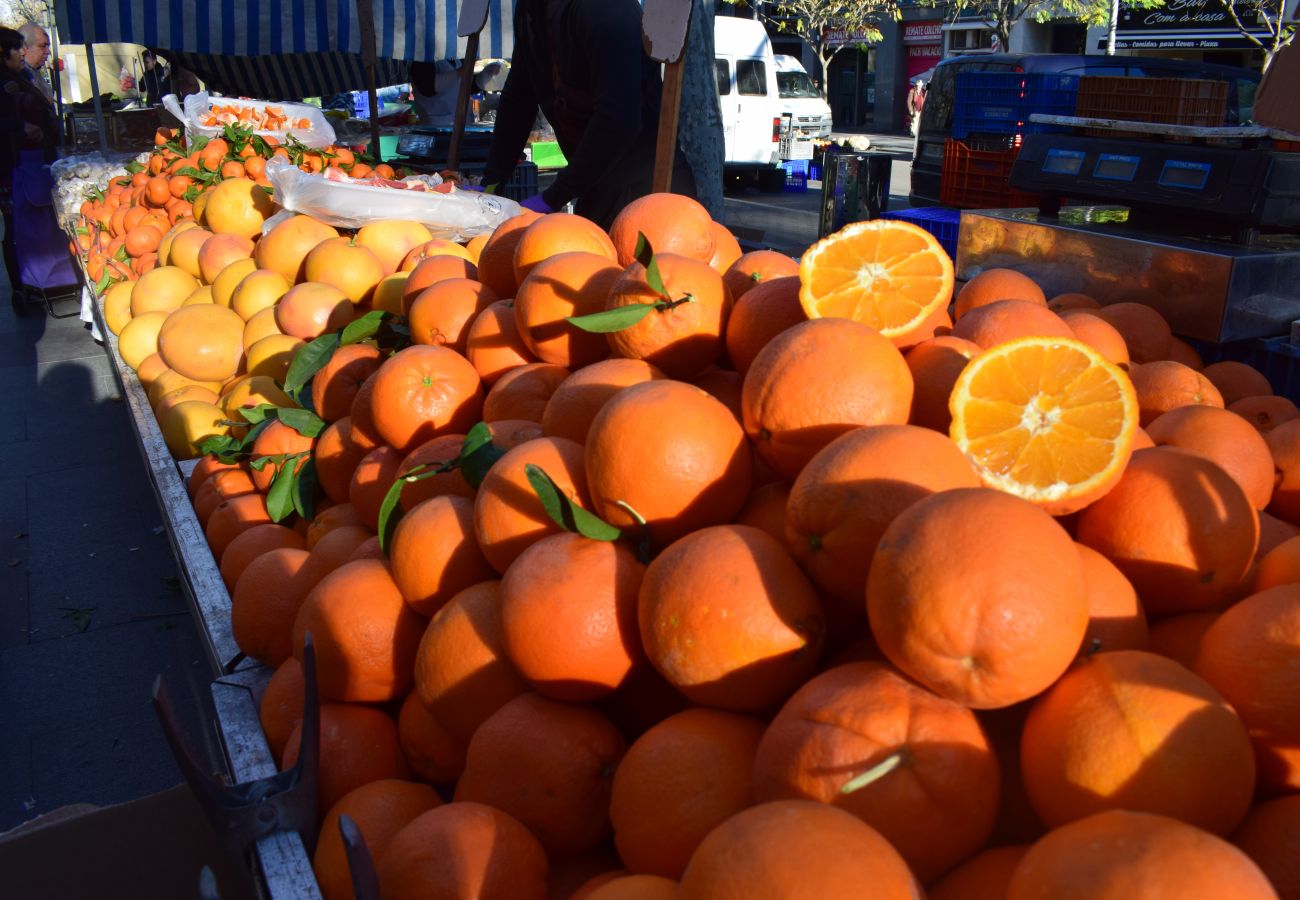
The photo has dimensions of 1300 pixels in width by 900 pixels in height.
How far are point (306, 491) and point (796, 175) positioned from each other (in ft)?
52.7

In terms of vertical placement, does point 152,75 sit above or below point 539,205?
above

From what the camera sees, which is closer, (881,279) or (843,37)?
(881,279)

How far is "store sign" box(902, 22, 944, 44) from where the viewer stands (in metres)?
28.0

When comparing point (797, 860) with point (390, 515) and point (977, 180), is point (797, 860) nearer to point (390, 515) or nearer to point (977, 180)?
point (390, 515)

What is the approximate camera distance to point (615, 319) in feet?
5.24

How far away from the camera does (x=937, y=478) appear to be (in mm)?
1149

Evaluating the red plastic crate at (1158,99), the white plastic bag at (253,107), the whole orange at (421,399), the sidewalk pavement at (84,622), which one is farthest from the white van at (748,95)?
the whole orange at (421,399)

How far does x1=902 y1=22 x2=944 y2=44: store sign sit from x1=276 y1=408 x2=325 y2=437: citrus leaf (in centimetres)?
2935

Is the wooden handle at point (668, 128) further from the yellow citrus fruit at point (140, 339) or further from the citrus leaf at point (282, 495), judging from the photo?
the yellow citrus fruit at point (140, 339)

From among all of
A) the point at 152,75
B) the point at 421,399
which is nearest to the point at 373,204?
the point at 421,399

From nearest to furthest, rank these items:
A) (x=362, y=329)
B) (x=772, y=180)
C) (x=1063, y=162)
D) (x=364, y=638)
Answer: (x=364, y=638) → (x=362, y=329) → (x=1063, y=162) → (x=772, y=180)

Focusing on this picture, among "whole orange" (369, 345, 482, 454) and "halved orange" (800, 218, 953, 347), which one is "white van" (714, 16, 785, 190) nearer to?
"whole orange" (369, 345, 482, 454)

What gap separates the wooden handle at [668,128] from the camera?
3.09m

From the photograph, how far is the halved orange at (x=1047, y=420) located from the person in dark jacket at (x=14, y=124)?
356 inches
